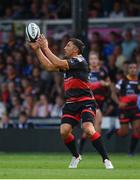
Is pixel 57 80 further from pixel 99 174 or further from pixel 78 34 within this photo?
pixel 99 174

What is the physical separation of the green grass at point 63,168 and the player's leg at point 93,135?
179mm

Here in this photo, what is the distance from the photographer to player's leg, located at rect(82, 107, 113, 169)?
14.6 metres

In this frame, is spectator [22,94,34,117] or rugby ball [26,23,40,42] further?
spectator [22,94,34,117]

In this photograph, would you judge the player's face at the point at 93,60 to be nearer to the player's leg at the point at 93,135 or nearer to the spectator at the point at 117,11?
the player's leg at the point at 93,135

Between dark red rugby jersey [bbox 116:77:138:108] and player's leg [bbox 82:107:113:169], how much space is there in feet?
16.0

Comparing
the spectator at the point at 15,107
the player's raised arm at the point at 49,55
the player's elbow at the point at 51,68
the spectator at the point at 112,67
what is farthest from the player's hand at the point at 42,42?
the spectator at the point at 15,107

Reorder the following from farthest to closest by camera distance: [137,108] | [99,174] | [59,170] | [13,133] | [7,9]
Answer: [7,9] < [13,133] < [137,108] < [59,170] < [99,174]

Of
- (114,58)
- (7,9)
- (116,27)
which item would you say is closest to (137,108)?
(114,58)

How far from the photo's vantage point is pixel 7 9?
27047 mm

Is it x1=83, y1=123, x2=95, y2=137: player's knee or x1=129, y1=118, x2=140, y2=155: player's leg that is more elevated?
x1=83, y1=123, x2=95, y2=137: player's knee

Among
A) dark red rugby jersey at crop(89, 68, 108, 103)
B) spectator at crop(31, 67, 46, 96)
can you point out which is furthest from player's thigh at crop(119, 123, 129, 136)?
spectator at crop(31, 67, 46, 96)

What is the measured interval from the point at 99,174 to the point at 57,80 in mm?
10083

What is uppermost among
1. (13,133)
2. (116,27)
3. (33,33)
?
(33,33)

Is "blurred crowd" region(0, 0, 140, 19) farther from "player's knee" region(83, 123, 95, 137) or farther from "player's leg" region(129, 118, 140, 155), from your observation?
"player's knee" region(83, 123, 95, 137)
